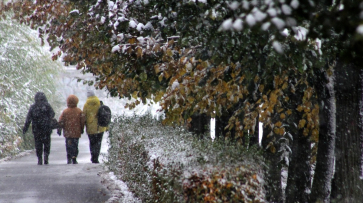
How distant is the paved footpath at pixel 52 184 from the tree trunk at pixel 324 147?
3.56 metres

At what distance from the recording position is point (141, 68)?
597 cm

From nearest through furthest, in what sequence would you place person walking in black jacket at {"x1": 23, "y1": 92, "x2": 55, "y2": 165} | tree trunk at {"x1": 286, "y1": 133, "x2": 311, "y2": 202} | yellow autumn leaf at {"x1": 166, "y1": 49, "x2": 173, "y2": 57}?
yellow autumn leaf at {"x1": 166, "y1": 49, "x2": 173, "y2": 57}, tree trunk at {"x1": 286, "y1": 133, "x2": 311, "y2": 202}, person walking in black jacket at {"x1": 23, "y1": 92, "x2": 55, "y2": 165}

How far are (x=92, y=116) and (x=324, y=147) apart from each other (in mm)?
7911

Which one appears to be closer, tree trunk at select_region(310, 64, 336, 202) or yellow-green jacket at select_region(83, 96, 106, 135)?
tree trunk at select_region(310, 64, 336, 202)

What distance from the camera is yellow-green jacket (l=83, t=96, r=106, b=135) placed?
1261cm

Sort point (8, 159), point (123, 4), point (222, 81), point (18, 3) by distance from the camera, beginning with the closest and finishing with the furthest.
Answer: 1. point (222, 81)
2. point (123, 4)
3. point (18, 3)
4. point (8, 159)

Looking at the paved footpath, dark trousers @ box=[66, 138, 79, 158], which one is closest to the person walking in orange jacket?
dark trousers @ box=[66, 138, 79, 158]

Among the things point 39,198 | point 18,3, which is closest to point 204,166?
point 39,198

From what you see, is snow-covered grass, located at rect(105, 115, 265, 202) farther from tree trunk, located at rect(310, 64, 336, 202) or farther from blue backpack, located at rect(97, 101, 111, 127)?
blue backpack, located at rect(97, 101, 111, 127)

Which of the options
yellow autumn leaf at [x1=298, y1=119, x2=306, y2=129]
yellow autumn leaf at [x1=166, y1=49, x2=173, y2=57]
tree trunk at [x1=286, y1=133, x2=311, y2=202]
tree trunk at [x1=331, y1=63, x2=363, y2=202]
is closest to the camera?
tree trunk at [x1=331, y1=63, x2=363, y2=202]

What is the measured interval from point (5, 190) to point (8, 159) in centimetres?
687

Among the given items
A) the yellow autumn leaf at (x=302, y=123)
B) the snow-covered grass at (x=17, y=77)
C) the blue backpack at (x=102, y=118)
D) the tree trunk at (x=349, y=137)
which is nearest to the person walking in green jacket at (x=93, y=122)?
the blue backpack at (x=102, y=118)

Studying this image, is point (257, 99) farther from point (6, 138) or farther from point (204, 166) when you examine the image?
point (6, 138)

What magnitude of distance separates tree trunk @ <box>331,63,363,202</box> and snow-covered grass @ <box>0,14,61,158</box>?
1202 centimetres
